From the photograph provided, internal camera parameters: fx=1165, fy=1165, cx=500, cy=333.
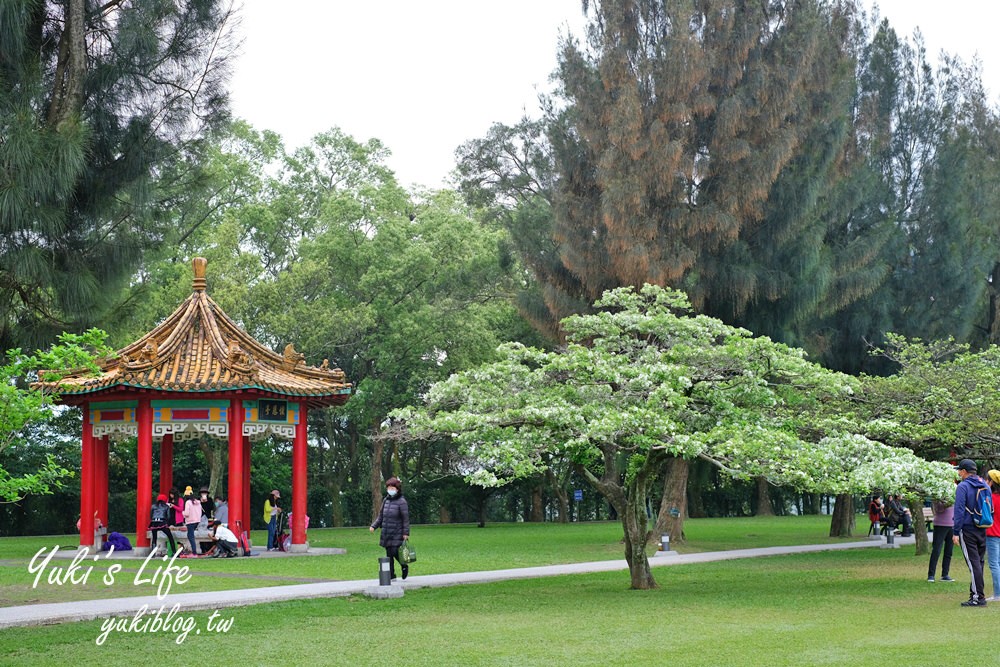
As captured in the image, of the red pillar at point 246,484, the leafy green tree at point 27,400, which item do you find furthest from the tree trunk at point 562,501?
the leafy green tree at point 27,400

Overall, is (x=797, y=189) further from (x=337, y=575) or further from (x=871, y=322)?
(x=337, y=575)

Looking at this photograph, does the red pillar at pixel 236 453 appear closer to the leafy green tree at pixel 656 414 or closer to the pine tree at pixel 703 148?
the leafy green tree at pixel 656 414

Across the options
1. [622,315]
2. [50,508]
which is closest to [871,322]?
[622,315]

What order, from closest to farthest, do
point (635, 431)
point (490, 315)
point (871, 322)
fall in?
point (635, 431) → point (871, 322) → point (490, 315)

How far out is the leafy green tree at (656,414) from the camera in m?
14.5

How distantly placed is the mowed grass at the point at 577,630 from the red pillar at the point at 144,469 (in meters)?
9.21

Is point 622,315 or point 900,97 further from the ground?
point 900,97

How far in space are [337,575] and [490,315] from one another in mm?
20035

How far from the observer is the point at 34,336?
19.1m

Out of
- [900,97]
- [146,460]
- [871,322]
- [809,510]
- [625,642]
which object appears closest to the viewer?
[625,642]

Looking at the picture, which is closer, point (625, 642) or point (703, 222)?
point (625, 642)

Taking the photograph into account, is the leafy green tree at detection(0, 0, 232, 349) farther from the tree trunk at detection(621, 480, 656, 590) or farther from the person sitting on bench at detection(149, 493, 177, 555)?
the tree trunk at detection(621, 480, 656, 590)

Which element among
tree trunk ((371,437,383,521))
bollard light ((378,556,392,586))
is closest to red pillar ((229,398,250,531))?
bollard light ((378,556,392,586))

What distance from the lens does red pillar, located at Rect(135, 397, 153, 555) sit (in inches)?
918
